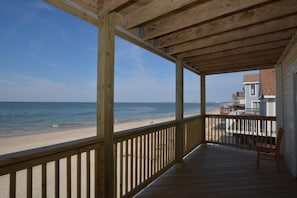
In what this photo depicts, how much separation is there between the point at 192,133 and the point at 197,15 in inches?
130

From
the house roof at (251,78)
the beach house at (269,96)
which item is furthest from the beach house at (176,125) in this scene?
the house roof at (251,78)

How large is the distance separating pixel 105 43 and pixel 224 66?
3458 mm

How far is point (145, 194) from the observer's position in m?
2.40

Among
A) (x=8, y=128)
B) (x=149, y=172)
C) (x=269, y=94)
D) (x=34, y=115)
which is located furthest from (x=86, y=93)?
(x=149, y=172)

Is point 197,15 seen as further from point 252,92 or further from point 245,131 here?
point 252,92

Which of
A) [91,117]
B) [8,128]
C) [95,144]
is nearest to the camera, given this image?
[95,144]

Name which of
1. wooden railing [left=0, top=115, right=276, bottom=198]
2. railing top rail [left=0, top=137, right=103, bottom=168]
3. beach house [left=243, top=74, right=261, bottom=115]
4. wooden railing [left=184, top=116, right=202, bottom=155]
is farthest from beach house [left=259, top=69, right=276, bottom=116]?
railing top rail [left=0, top=137, right=103, bottom=168]

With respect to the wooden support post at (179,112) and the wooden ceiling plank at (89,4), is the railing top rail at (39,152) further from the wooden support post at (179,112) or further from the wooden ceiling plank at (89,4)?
the wooden support post at (179,112)

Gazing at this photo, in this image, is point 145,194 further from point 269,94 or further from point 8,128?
point 8,128

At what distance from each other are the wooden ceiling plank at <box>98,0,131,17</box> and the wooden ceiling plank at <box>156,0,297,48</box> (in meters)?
1.15

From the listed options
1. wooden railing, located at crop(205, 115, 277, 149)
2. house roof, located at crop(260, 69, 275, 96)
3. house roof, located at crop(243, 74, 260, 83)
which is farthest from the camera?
house roof, located at crop(243, 74, 260, 83)

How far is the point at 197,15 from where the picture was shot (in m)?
1.90

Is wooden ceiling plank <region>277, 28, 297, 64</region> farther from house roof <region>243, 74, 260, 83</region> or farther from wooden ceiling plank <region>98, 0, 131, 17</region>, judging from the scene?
house roof <region>243, 74, 260, 83</region>

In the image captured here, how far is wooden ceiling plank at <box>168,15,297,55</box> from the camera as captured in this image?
201 cm
